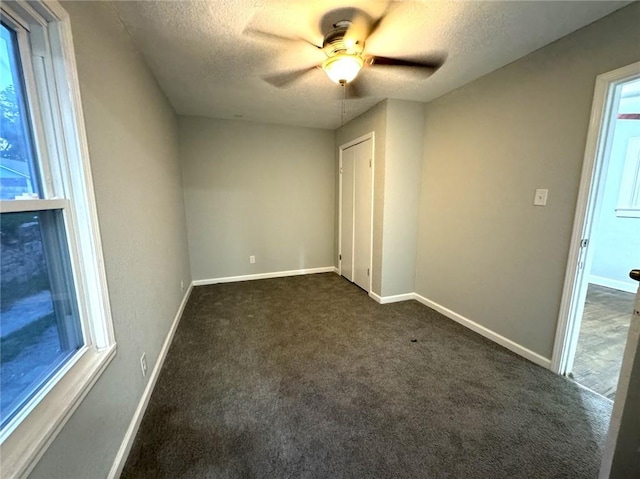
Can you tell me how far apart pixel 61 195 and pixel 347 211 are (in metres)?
3.18

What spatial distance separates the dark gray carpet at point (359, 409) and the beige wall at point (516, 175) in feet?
1.34

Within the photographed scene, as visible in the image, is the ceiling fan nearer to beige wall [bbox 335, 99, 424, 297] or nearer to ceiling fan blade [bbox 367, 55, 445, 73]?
ceiling fan blade [bbox 367, 55, 445, 73]

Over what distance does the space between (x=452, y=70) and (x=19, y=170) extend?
272 centimetres

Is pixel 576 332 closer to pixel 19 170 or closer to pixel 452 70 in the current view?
pixel 452 70

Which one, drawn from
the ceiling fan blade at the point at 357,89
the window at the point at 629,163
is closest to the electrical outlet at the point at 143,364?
the ceiling fan blade at the point at 357,89

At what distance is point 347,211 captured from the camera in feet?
12.7

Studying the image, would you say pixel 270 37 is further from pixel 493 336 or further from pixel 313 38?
pixel 493 336

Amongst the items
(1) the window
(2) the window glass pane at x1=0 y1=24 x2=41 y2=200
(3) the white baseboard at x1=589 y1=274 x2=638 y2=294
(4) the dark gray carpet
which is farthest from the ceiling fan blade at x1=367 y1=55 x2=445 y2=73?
(3) the white baseboard at x1=589 y1=274 x2=638 y2=294

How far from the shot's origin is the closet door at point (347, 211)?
370 cm

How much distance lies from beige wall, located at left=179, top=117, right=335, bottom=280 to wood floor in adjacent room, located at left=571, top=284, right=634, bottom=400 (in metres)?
3.16

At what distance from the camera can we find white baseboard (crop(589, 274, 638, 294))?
11.6ft

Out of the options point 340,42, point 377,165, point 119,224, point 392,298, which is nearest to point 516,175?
point 377,165

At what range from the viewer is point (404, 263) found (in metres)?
3.16

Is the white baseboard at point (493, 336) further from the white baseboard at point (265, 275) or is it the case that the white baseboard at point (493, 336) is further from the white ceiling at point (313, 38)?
the white ceiling at point (313, 38)
